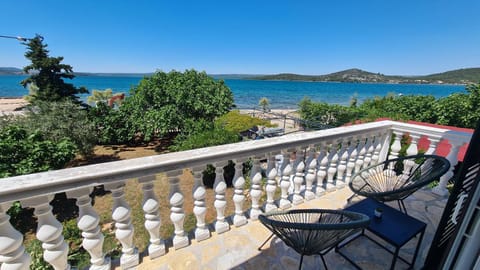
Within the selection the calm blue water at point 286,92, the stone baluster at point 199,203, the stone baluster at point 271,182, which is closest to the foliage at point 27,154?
the stone baluster at point 199,203

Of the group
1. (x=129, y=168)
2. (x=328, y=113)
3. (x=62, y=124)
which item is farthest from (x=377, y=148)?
(x=328, y=113)

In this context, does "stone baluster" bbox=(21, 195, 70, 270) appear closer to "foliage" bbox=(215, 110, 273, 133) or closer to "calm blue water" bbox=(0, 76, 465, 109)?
"foliage" bbox=(215, 110, 273, 133)

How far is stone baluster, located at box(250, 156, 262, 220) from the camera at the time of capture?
1968 millimetres

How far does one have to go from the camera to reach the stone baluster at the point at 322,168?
241 centimetres

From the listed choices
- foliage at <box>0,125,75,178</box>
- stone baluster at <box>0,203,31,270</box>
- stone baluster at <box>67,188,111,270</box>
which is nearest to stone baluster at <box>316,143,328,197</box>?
stone baluster at <box>67,188,111,270</box>

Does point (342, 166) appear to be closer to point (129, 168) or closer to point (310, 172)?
point (310, 172)

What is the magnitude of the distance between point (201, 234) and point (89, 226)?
0.87 metres

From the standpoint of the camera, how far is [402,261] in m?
1.78

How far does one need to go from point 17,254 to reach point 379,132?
143 inches

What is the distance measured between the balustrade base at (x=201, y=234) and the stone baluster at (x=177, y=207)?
0.10 metres

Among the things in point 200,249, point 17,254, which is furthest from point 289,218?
point 17,254

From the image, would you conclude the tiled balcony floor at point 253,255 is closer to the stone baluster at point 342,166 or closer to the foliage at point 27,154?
the stone baluster at point 342,166

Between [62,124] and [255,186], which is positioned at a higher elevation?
[255,186]

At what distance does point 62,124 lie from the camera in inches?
239
